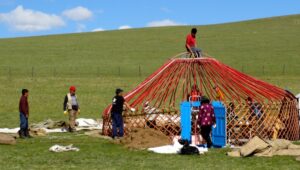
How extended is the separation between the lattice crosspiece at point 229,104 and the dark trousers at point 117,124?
1.62ft

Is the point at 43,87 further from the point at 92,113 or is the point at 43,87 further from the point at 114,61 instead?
the point at 114,61

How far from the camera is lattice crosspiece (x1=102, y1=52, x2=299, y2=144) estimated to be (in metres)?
12.7

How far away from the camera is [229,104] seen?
12789 millimetres

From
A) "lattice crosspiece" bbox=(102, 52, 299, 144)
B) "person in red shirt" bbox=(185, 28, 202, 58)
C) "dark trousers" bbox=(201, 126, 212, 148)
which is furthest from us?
"person in red shirt" bbox=(185, 28, 202, 58)

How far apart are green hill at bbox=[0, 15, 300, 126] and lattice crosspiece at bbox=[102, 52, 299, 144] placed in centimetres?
463

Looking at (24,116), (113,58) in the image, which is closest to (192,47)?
(24,116)

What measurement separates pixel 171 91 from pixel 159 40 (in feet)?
116

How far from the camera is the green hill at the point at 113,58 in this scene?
1003 inches

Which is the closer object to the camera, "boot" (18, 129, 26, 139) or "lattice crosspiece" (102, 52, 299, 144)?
"lattice crosspiece" (102, 52, 299, 144)

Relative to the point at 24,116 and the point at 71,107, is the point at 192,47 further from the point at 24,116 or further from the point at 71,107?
the point at 24,116

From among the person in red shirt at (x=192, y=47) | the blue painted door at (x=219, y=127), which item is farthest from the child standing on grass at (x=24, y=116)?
the blue painted door at (x=219, y=127)

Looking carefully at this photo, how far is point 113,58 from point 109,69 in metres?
4.89

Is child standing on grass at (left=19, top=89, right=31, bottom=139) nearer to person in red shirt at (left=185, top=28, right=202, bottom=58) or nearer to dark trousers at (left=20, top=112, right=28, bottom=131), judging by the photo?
dark trousers at (left=20, top=112, right=28, bottom=131)

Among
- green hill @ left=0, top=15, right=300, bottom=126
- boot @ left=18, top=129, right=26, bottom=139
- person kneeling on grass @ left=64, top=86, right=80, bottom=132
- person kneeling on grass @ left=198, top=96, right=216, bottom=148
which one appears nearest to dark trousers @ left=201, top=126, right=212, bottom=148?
person kneeling on grass @ left=198, top=96, right=216, bottom=148
